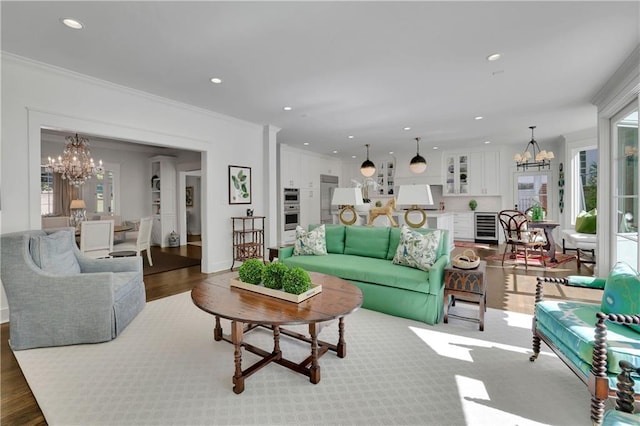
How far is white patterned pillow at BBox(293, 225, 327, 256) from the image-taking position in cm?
402

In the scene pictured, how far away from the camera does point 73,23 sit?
8.00 feet

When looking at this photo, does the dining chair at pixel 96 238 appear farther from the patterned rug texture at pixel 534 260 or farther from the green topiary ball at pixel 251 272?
the patterned rug texture at pixel 534 260

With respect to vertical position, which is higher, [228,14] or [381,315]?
[228,14]

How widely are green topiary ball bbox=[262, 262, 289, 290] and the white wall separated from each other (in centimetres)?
270

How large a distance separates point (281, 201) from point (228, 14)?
5.41 meters

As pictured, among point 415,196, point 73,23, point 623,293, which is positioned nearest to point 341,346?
point 623,293

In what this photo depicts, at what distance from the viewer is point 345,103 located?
436 cm

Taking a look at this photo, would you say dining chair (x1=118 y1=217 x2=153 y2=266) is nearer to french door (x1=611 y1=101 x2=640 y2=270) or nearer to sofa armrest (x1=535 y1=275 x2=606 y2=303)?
sofa armrest (x1=535 y1=275 x2=606 y2=303)

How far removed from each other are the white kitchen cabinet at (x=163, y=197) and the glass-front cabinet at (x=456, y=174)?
759cm

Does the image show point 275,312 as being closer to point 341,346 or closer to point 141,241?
point 341,346

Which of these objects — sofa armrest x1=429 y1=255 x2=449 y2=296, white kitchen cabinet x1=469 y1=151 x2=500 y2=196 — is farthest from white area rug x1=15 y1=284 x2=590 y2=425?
white kitchen cabinet x1=469 y1=151 x2=500 y2=196

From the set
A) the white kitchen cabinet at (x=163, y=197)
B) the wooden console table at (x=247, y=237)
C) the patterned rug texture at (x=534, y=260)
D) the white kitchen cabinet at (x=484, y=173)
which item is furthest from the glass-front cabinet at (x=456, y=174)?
the white kitchen cabinet at (x=163, y=197)

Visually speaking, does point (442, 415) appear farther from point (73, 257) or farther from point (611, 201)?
point (611, 201)

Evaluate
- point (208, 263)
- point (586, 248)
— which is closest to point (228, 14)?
point (208, 263)
